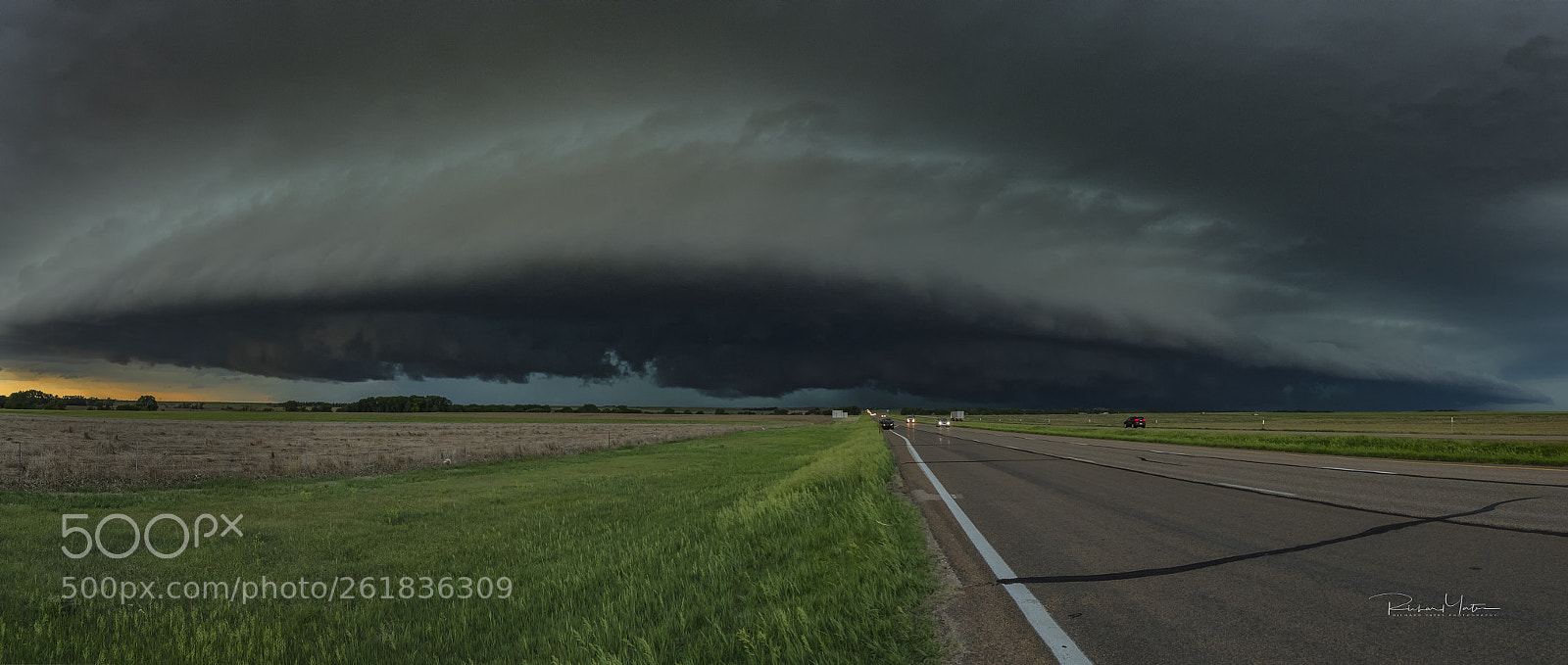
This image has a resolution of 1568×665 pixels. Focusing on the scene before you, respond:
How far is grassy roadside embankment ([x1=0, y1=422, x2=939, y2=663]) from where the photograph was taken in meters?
4.83

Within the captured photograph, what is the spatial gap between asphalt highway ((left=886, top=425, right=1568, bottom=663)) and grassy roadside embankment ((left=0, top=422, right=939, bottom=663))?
39.0 inches

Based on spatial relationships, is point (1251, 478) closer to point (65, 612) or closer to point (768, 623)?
point (768, 623)

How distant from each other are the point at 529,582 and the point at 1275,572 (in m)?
7.84

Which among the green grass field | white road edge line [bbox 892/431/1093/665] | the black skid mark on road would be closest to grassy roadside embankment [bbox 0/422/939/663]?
white road edge line [bbox 892/431/1093/665]

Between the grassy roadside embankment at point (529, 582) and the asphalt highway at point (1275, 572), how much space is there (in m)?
0.99

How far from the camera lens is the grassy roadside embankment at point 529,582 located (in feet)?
15.9

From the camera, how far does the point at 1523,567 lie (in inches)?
231

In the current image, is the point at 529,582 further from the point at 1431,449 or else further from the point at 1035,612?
the point at 1431,449

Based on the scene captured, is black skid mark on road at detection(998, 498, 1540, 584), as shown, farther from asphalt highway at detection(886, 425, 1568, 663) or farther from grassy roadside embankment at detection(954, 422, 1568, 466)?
grassy roadside embankment at detection(954, 422, 1568, 466)

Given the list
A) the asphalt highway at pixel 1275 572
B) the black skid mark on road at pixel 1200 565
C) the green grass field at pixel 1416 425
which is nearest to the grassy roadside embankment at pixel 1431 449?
the asphalt highway at pixel 1275 572

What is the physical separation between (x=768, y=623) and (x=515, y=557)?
5.76 m

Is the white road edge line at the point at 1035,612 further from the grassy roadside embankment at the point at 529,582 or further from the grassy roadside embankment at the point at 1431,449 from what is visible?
the grassy roadside embankment at the point at 1431,449

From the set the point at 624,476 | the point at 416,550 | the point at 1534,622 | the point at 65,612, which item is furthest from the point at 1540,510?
the point at 624,476

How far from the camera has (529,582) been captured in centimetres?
740
